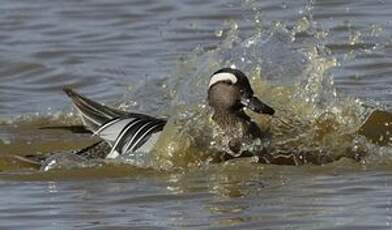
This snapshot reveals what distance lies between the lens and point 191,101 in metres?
10.6

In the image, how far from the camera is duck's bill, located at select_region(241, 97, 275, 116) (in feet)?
32.4

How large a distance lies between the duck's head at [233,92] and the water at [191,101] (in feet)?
0.79

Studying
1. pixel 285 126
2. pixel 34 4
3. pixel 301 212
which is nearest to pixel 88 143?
pixel 285 126

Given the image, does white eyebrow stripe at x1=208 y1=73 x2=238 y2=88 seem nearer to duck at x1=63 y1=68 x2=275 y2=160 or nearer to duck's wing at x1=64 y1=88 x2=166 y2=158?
duck at x1=63 y1=68 x2=275 y2=160

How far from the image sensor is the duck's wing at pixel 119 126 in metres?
9.84

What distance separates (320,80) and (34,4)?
6.34 metres

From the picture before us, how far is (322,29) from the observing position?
46.0ft

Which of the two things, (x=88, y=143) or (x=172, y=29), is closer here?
(x=88, y=143)

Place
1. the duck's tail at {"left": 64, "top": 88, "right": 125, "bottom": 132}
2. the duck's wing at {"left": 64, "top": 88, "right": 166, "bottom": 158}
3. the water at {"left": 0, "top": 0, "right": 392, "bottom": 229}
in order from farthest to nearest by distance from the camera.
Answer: the duck's tail at {"left": 64, "top": 88, "right": 125, "bottom": 132}, the duck's wing at {"left": 64, "top": 88, "right": 166, "bottom": 158}, the water at {"left": 0, "top": 0, "right": 392, "bottom": 229}

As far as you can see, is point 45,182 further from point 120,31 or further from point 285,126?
point 120,31

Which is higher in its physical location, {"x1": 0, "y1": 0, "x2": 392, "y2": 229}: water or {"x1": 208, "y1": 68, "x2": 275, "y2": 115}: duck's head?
{"x1": 208, "y1": 68, "x2": 275, "y2": 115}: duck's head

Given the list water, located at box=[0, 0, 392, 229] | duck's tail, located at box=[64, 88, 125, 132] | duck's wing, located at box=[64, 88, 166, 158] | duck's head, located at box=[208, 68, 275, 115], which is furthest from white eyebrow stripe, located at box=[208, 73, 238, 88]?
duck's tail, located at box=[64, 88, 125, 132]

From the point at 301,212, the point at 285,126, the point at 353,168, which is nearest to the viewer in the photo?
the point at 301,212

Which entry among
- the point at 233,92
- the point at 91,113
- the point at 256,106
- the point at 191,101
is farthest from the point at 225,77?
the point at 91,113
